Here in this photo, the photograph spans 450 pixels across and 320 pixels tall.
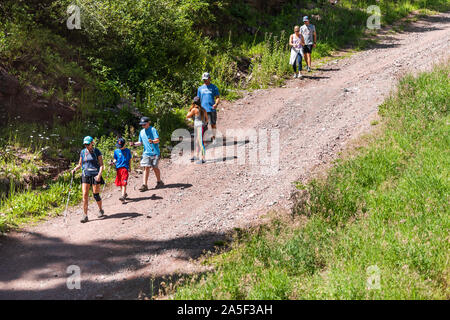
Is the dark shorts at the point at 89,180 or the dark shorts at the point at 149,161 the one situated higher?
the dark shorts at the point at 149,161

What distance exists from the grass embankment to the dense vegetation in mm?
4990

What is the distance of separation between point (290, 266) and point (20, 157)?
7.00 m

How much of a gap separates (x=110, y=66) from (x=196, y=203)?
692cm

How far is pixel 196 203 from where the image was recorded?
31.4 feet

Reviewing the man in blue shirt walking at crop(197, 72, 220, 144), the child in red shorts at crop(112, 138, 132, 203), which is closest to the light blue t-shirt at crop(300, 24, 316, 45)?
the man in blue shirt walking at crop(197, 72, 220, 144)

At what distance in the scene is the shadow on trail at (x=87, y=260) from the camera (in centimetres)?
671

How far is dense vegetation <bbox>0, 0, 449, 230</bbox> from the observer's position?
10648 mm

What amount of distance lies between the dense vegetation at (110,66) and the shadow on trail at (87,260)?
112 cm

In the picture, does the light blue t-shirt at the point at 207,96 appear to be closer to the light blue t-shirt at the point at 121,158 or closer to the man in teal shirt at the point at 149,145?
the man in teal shirt at the point at 149,145

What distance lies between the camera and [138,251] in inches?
307
